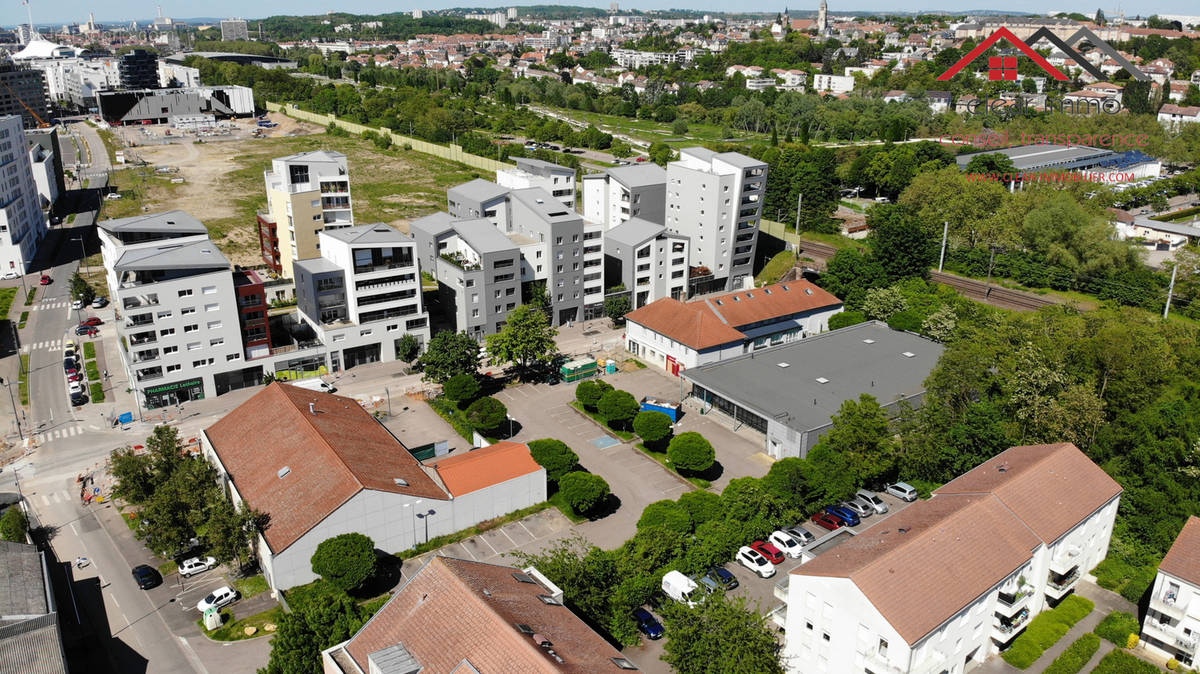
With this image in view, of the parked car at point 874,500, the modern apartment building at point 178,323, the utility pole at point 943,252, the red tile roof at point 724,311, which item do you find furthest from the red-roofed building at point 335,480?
the utility pole at point 943,252

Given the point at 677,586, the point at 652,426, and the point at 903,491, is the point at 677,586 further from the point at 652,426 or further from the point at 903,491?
the point at 903,491

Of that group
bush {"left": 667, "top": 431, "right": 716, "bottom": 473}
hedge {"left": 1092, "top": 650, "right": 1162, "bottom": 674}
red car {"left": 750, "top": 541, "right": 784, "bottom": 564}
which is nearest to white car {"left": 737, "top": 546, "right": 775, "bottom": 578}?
red car {"left": 750, "top": 541, "right": 784, "bottom": 564}

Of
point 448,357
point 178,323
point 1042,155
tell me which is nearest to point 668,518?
point 448,357

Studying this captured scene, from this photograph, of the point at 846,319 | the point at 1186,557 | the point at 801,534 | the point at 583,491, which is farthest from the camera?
the point at 846,319

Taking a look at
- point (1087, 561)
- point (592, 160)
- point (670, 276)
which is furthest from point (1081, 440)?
point (592, 160)

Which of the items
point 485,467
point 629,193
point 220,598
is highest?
point 629,193

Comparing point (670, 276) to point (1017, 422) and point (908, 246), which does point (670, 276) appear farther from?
point (1017, 422)

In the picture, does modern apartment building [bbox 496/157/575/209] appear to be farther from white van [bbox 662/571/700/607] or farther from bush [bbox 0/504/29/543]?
bush [bbox 0/504/29/543]
